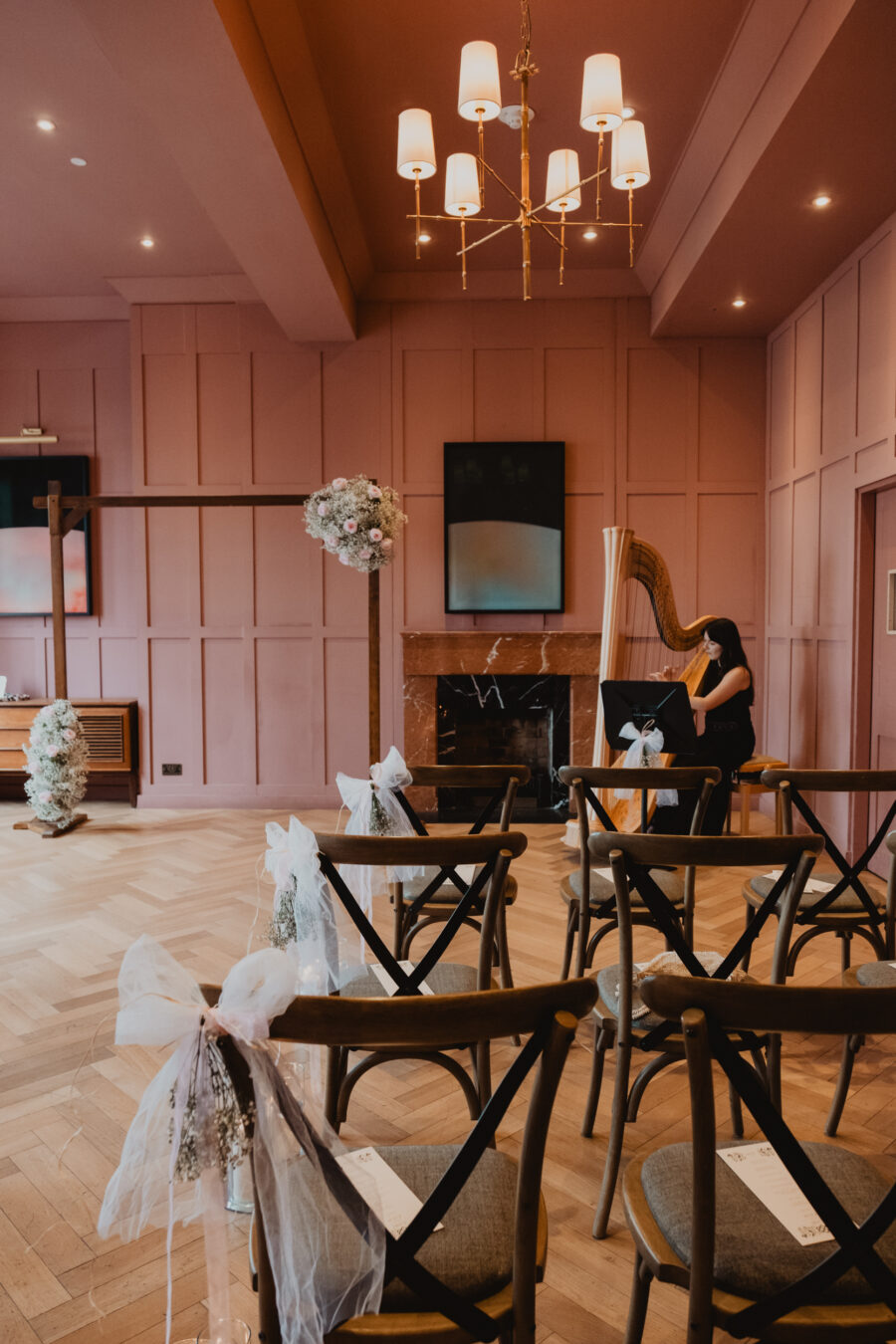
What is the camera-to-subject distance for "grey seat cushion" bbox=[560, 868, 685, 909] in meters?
2.74

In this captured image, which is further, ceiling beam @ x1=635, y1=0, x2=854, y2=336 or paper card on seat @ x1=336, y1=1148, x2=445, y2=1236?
ceiling beam @ x1=635, y1=0, x2=854, y2=336

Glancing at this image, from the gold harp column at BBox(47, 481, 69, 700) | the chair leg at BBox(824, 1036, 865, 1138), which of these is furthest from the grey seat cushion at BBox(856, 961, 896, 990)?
the gold harp column at BBox(47, 481, 69, 700)

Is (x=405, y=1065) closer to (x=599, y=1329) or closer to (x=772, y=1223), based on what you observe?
(x=599, y=1329)

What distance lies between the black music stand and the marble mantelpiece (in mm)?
1997

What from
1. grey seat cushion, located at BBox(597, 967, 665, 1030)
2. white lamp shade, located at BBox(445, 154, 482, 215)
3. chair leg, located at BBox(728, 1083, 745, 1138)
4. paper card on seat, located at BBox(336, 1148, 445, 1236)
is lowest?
chair leg, located at BBox(728, 1083, 745, 1138)

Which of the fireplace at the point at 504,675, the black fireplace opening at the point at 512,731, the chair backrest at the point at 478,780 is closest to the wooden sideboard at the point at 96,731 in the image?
the fireplace at the point at 504,675

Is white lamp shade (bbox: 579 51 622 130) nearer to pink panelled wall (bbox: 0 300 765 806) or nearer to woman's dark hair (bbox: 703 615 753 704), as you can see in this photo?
woman's dark hair (bbox: 703 615 753 704)

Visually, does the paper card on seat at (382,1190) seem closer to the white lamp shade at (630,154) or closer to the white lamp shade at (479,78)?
the white lamp shade at (479,78)

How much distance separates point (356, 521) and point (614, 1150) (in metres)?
3.85

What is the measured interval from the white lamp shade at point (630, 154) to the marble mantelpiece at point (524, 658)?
10.7 feet

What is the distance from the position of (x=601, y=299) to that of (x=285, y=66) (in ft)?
10.2

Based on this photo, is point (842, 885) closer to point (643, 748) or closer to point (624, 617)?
point (643, 748)

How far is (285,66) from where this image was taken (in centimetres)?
381

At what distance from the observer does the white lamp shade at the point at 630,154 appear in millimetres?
3277
